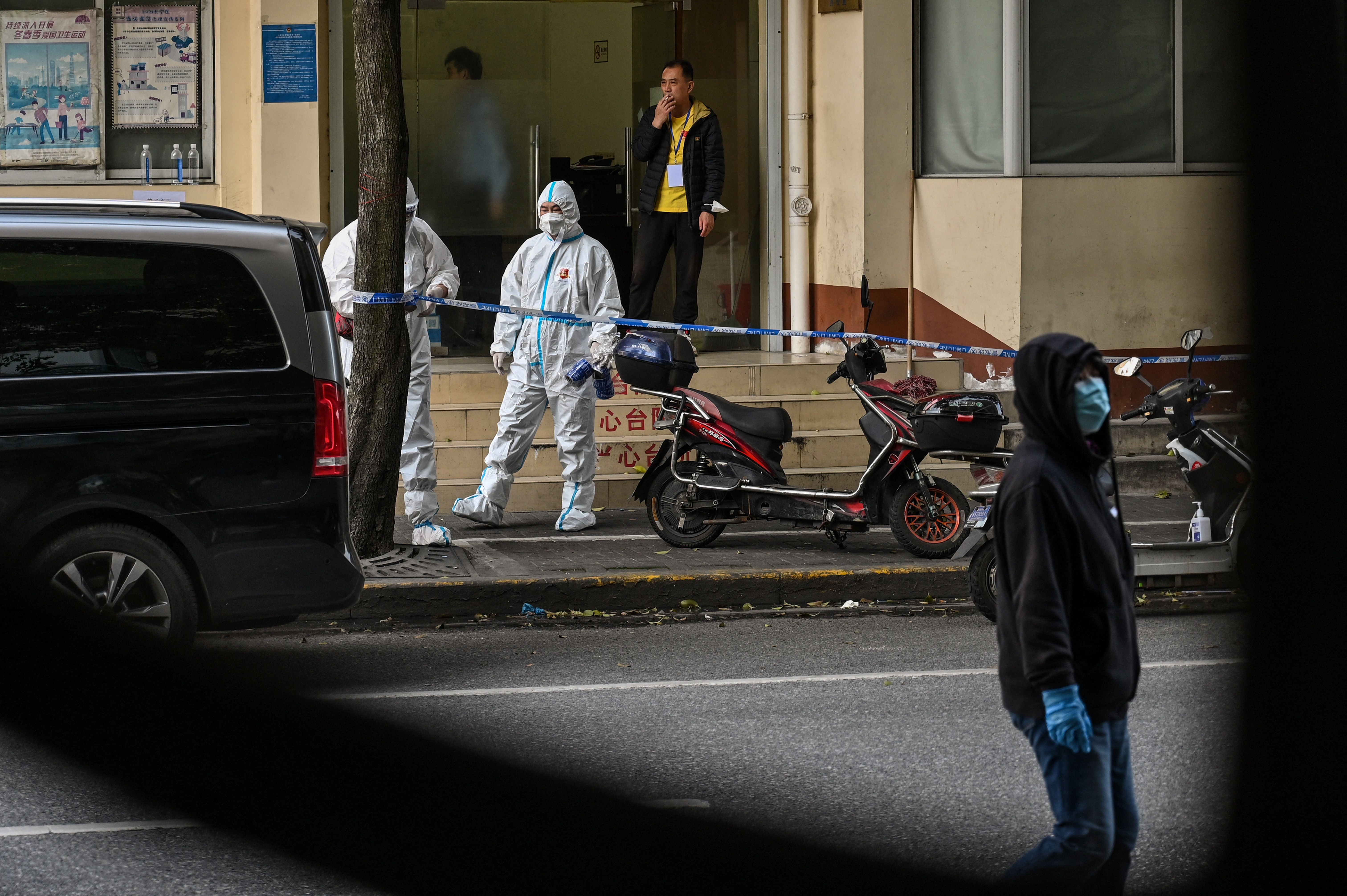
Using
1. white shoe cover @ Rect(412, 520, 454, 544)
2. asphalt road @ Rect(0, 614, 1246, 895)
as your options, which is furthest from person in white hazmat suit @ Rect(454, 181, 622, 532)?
asphalt road @ Rect(0, 614, 1246, 895)

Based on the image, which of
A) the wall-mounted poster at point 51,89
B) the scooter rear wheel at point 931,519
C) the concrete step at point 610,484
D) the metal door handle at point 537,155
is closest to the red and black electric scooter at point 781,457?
the scooter rear wheel at point 931,519

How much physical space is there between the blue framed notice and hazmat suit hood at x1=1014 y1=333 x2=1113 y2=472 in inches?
372

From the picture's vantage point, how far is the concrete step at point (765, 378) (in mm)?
10547

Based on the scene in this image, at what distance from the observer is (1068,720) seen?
2.64 metres

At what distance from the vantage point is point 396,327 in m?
8.05

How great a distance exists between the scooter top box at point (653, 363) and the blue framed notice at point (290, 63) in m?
4.00

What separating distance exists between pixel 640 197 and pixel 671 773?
10.9m

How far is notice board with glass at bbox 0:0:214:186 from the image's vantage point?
37.0 ft

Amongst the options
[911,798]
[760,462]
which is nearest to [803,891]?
[911,798]

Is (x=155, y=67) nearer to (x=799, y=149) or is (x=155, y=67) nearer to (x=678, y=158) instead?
(x=678, y=158)

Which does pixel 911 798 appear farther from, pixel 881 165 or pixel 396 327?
pixel 881 165

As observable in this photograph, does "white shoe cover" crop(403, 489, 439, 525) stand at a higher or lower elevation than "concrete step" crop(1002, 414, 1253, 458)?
lower

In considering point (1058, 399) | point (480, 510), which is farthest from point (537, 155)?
point (1058, 399)

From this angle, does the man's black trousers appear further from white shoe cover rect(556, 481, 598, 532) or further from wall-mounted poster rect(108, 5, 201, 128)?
wall-mounted poster rect(108, 5, 201, 128)
